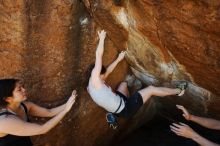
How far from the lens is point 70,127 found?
5031 millimetres

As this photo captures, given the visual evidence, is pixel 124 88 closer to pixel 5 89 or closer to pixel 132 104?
pixel 132 104

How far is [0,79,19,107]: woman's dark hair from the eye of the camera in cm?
358

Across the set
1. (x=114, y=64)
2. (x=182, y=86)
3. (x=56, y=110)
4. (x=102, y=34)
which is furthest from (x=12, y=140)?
(x=182, y=86)

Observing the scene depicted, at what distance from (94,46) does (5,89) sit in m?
1.50

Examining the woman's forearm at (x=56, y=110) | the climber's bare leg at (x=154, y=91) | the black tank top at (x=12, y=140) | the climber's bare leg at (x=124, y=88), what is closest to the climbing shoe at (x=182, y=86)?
the climber's bare leg at (x=154, y=91)

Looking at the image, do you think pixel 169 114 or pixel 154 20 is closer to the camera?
pixel 154 20

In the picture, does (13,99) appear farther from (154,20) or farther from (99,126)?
(99,126)

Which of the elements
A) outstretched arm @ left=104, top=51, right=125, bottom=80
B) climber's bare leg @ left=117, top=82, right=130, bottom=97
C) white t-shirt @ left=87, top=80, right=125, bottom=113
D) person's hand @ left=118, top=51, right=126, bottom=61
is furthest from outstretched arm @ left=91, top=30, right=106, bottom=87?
climber's bare leg @ left=117, top=82, right=130, bottom=97

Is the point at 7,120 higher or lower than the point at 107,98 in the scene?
higher

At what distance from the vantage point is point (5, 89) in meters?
3.58

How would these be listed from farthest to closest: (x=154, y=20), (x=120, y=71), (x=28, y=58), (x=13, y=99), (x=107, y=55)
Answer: (x=120, y=71)
(x=107, y=55)
(x=28, y=58)
(x=154, y=20)
(x=13, y=99)

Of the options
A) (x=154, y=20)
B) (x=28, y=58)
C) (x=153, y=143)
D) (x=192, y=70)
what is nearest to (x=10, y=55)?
(x=28, y=58)

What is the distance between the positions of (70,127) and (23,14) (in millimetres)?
1696

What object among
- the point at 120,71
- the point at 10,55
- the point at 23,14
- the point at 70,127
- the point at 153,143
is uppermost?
the point at 23,14
